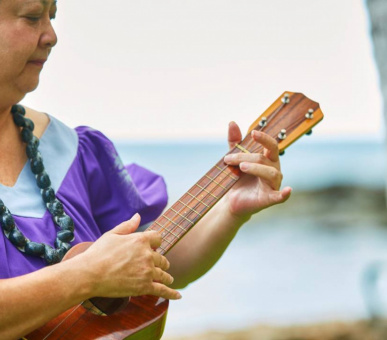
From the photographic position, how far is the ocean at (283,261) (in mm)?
9430

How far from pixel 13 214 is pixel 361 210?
14.4 meters

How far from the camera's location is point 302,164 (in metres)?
17.5

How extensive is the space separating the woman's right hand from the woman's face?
0.47 metres

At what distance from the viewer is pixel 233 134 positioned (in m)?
2.30

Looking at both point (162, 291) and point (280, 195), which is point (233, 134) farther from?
point (162, 291)

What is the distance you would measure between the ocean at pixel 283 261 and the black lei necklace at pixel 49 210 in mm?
6376

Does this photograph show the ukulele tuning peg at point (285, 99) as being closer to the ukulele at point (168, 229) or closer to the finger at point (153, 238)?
the ukulele at point (168, 229)

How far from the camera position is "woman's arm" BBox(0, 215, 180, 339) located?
1.90 m

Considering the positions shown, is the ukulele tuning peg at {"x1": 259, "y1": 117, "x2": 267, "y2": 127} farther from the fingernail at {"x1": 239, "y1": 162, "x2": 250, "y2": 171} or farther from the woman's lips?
the woman's lips

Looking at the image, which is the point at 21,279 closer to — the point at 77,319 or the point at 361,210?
the point at 77,319

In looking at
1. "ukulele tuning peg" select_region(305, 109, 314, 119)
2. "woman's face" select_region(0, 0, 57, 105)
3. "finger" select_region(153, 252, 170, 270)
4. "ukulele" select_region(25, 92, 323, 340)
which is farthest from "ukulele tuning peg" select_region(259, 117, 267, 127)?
"woman's face" select_region(0, 0, 57, 105)

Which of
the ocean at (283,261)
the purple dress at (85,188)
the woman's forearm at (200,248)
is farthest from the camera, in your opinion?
the ocean at (283,261)

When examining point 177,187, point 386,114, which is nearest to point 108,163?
point 386,114

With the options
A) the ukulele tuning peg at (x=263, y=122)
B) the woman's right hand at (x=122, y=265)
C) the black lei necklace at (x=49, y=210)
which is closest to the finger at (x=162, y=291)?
the woman's right hand at (x=122, y=265)
